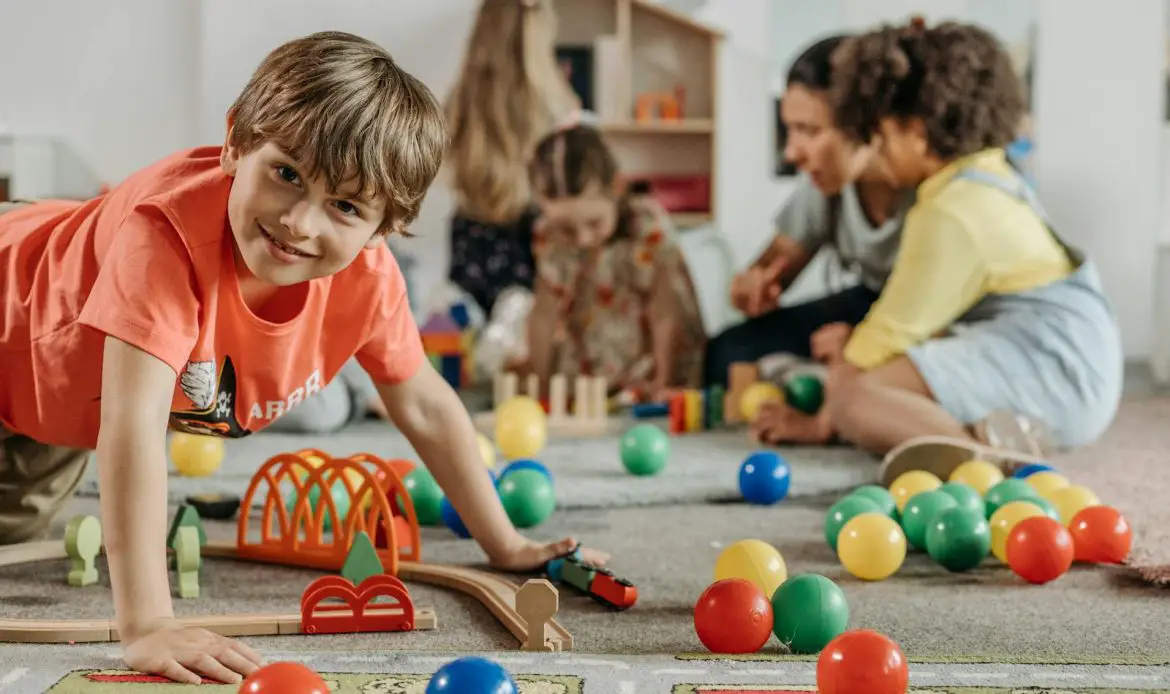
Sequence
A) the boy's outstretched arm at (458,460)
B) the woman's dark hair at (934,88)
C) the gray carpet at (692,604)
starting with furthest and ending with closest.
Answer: the woman's dark hair at (934,88) < the boy's outstretched arm at (458,460) < the gray carpet at (692,604)

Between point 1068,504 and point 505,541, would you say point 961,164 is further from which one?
point 505,541

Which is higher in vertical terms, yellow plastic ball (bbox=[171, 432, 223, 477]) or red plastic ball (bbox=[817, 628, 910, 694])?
red plastic ball (bbox=[817, 628, 910, 694])

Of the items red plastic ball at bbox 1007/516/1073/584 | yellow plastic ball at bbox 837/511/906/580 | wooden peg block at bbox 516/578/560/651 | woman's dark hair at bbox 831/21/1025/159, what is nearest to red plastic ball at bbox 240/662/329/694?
wooden peg block at bbox 516/578/560/651

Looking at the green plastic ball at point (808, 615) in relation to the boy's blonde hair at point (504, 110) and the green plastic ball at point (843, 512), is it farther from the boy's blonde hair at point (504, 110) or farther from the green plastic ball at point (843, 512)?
the boy's blonde hair at point (504, 110)

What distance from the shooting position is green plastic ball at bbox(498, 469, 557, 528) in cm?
170

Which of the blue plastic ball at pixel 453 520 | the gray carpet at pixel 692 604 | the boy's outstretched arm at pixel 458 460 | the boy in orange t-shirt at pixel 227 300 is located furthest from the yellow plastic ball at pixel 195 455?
the boy's outstretched arm at pixel 458 460

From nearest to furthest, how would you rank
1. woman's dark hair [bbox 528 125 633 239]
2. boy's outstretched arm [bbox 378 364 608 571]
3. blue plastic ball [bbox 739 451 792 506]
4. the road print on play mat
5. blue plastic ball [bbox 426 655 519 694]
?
blue plastic ball [bbox 426 655 519 694]
the road print on play mat
boy's outstretched arm [bbox 378 364 608 571]
blue plastic ball [bbox 739 451 792 506]
woman's dark hair [bbox 528 125 633 239]

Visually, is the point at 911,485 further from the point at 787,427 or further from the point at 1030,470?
the point at 787,427

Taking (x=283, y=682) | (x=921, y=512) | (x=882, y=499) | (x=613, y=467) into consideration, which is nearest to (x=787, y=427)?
(x=613, y=467)

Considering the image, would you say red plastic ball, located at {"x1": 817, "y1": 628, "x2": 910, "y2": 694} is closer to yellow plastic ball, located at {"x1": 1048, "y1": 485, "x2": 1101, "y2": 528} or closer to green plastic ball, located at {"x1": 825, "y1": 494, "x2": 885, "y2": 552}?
green plastic ball, located at {"x1": 825, "y1": 494, "x2": 885, "y2": 552}

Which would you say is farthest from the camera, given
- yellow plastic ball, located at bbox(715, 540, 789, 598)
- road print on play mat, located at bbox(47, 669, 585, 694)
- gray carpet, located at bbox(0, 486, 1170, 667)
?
yellow plastic ball, located at bbox(715, 540, 789, 598)

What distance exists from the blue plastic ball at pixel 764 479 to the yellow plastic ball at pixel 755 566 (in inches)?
22.5

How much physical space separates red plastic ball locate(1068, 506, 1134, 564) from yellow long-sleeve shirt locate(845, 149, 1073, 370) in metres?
0.75

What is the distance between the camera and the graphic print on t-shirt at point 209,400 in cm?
122
